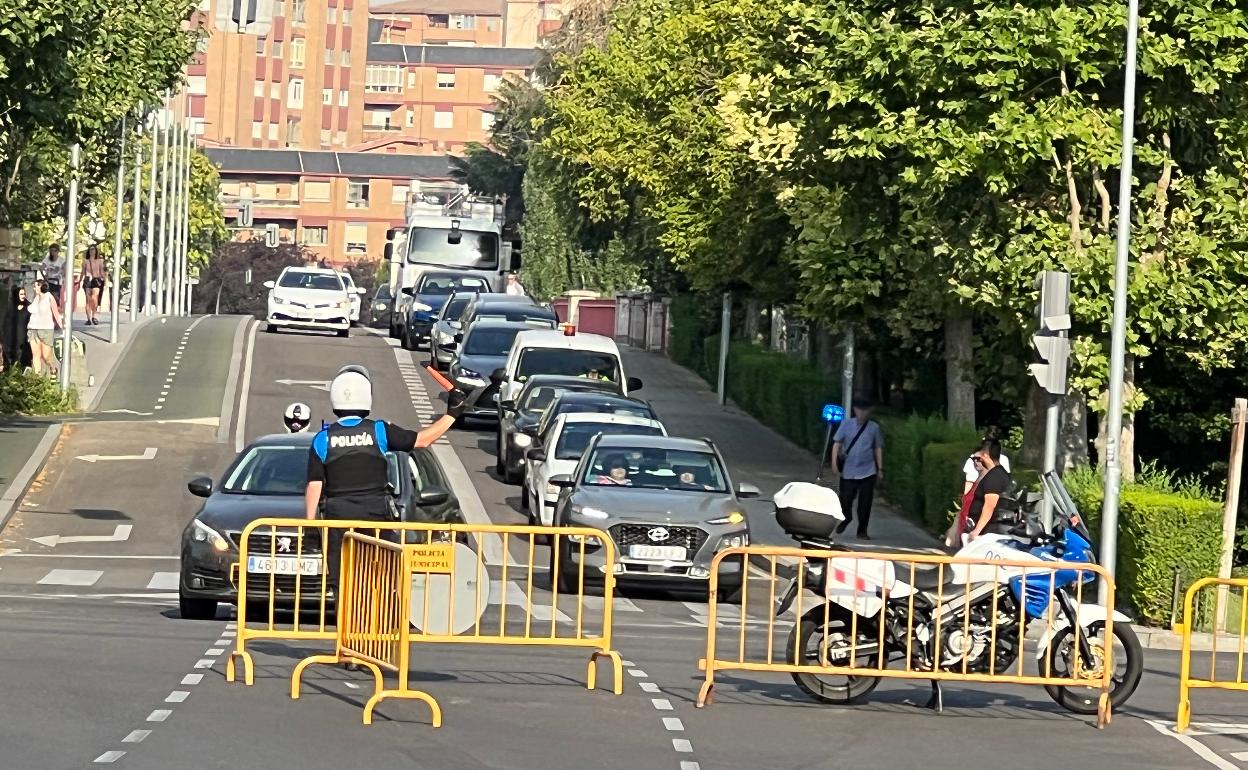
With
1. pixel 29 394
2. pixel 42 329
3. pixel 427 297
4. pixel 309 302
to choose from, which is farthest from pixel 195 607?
pixel 309 302

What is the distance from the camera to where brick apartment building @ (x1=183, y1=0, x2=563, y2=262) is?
156 meters

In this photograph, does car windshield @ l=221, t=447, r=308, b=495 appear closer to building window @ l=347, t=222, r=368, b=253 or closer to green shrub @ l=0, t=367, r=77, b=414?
green shrub @ l=0, t=367, r=77, b=414

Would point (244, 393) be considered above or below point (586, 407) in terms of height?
below

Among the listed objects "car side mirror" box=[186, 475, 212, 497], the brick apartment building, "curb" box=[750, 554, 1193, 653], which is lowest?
"curb" box=[750, 554, 1193, 653]

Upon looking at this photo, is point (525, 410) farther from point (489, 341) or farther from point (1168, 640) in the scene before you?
point (1168, 640)

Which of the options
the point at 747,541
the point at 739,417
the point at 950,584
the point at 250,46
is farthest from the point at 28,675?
the point at 250,46

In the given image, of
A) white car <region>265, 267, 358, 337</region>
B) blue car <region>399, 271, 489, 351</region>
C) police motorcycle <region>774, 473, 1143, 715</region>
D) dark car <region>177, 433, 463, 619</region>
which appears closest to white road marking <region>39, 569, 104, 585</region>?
dark car <region>177, 433, 463, 619</region>

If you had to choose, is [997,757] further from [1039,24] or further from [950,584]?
[1039,24]

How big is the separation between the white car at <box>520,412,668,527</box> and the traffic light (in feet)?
20.1

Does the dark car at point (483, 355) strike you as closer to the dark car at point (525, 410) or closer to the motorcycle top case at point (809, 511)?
the dark car at point (525, 410)

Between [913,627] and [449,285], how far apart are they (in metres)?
44.8

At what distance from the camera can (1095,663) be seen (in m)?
13.7

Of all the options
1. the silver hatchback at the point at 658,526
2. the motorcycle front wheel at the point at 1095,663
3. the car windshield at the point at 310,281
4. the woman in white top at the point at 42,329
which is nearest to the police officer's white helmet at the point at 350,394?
the motorcycle front wheel at the point at 1095,663

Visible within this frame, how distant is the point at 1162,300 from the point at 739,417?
65.5ft
